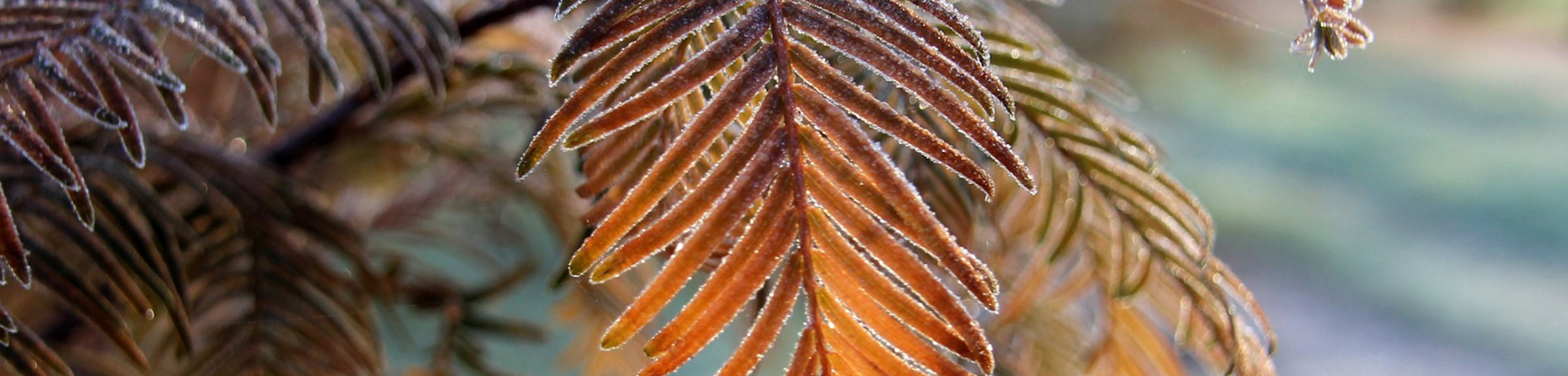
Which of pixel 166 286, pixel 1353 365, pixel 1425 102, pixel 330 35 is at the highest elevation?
pixel 1425 102

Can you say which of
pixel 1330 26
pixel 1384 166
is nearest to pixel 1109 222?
pixel 1330 26

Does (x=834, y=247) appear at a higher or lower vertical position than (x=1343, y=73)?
lower

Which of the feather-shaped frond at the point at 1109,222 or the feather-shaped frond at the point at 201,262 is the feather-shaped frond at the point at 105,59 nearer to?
the feather-shaped frond at the point at 201,262

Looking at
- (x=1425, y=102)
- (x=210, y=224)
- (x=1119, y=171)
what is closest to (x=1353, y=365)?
(x=1425, y=102)

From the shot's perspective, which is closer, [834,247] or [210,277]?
[834,247]

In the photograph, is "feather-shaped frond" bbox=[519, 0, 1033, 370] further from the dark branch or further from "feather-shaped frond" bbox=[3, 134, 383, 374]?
the dark branch

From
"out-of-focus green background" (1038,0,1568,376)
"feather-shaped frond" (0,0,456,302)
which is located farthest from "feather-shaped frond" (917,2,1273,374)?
"out-of-focus green background" (1038,0,1568,376)

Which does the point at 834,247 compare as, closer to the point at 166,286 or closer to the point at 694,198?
the point at 694,198

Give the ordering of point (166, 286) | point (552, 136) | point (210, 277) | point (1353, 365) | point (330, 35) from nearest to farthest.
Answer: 1. point (552, 136)
2. point (166, 286)
3. point (210, 277)
4. point (330, 35)
5. point (1353, 365)

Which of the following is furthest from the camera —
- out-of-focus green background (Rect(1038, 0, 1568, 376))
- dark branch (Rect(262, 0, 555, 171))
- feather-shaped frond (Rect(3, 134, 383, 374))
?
out-of-focus green background (Rect(1038, 0, 1568, 376))
